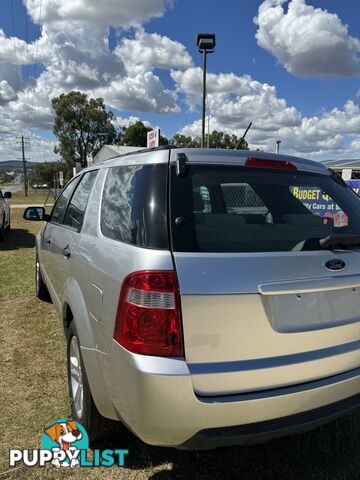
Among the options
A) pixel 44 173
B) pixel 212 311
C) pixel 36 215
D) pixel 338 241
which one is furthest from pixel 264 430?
pixel 44 173

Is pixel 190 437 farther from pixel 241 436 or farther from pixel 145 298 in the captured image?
pixel 145 298

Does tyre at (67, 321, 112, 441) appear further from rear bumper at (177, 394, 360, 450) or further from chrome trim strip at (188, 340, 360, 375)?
chrome trim strip at (188, 340, 360, 375)

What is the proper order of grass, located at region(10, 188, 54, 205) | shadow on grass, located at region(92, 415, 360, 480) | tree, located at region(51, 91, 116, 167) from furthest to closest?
tree, located at region(51, 91, 116, 167)
grass, located at region(10, 188, 54, 205)
shadow on grass, located at region(92, 415, 360, 480)

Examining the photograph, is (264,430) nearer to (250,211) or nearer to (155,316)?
(155,316)

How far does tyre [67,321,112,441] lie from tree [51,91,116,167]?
60096mm

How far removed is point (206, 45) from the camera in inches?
463

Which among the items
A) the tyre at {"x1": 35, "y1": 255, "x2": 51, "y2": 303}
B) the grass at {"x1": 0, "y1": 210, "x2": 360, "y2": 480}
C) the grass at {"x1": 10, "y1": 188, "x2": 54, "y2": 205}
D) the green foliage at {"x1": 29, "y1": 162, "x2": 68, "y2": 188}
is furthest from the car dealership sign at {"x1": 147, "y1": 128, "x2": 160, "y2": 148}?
the green foliage at {"x1": 29, "y1": 162, "x2": 68, "y2": 188}

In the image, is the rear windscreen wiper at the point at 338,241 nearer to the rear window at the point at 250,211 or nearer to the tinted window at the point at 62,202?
the rear window at the point at 250,211

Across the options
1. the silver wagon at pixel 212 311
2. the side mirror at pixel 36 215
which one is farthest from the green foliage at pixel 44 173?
the silver wagon at pixel 212 311

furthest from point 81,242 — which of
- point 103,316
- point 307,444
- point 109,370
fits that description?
point 307,444

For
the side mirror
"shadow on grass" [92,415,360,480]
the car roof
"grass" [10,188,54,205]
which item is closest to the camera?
the car roof

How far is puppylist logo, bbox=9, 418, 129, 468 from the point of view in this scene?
8.67 feet

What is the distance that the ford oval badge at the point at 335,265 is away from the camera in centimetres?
216

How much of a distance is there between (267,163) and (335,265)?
2.32ft
